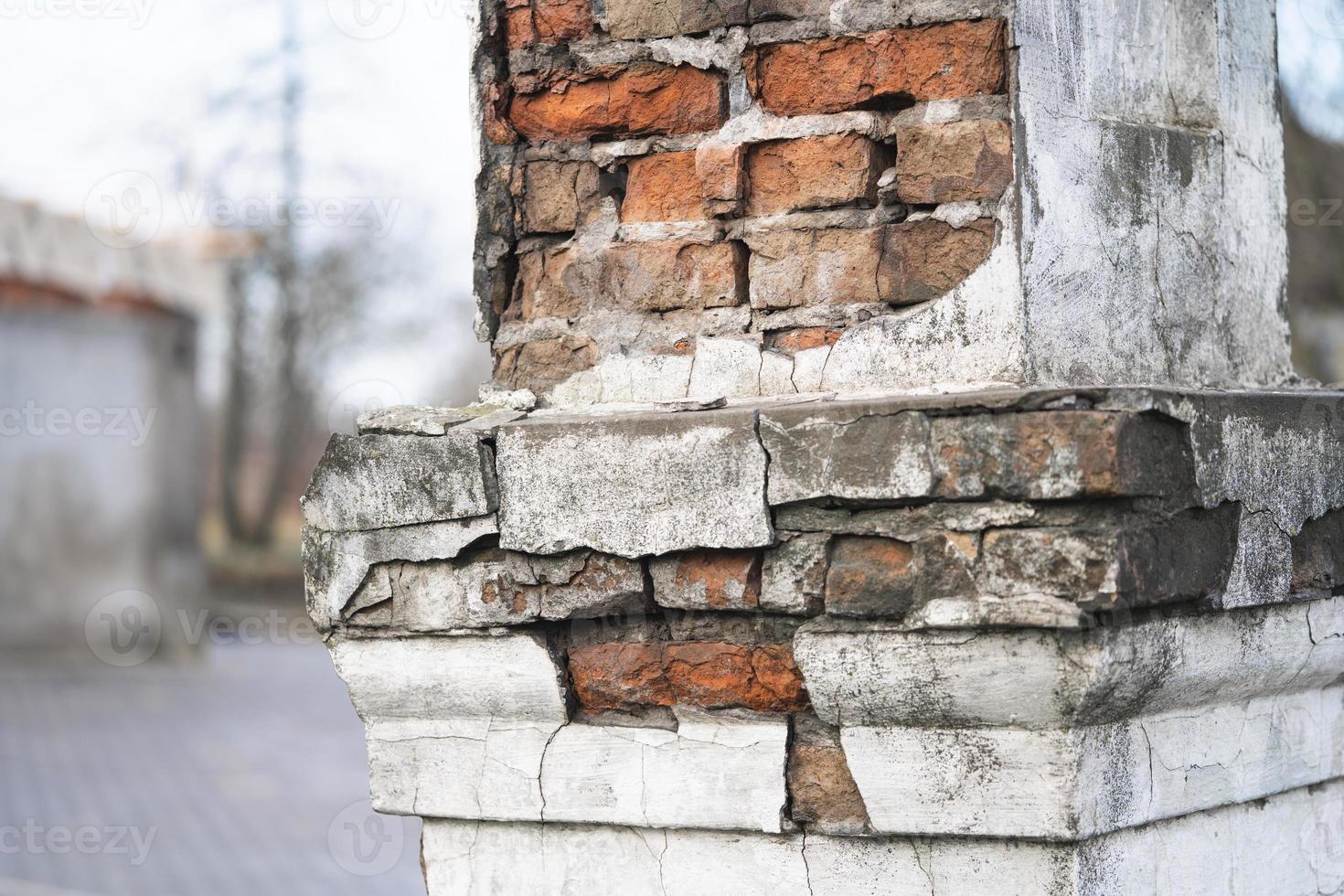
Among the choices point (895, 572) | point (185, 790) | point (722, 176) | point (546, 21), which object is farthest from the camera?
point (185, 790)

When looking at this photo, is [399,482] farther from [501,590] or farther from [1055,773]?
[1055,773]

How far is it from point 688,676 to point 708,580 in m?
0.14

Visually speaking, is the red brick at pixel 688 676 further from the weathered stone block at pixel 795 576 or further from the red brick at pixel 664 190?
the red brick at pixel 664 190

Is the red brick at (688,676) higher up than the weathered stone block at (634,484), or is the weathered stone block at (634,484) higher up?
the weathered stone block at (634,484)

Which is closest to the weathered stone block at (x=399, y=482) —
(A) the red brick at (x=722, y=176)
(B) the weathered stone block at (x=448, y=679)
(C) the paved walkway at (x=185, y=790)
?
(B) the weathered stone block at (x=448, y=679)

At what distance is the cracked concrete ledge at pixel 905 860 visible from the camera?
5.36ft

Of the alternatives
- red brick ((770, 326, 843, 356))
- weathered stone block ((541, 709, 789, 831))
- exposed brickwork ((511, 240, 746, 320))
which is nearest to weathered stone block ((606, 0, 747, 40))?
exposed brickwork ((511, 240, 746, 320))

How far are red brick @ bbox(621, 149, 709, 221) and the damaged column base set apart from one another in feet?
0.98

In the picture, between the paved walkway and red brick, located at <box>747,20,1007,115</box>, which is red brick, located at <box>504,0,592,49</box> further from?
the paved walkway

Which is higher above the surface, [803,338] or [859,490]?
[803,338]

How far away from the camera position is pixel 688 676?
1.83m

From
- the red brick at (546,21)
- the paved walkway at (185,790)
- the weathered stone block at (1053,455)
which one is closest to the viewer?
the weathered stone block at (1053,455)

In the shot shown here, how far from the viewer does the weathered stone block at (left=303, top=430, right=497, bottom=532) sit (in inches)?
72.8

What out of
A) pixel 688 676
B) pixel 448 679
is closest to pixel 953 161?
pixel 688 676
